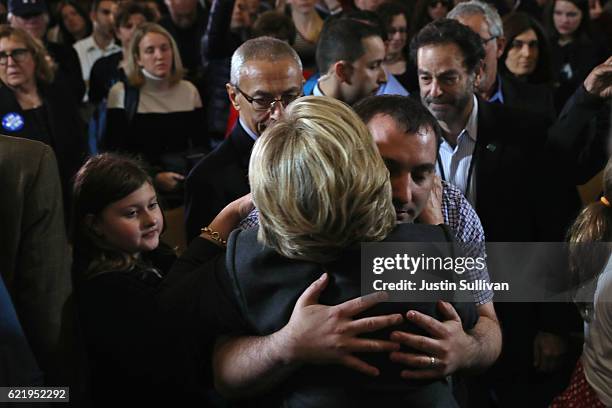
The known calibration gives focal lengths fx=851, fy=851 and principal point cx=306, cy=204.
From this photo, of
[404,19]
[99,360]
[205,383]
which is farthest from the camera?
[404,19]

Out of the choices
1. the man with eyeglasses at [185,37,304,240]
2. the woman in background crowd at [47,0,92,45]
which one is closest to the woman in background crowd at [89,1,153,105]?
the woman in background crowd at [47,0,92,45]

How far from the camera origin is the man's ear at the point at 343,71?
3713mm

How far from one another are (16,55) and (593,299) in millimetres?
3318

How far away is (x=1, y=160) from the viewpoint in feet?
6.02

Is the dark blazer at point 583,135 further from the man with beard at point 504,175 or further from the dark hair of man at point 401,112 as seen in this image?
the dark hair of man at point 401,112

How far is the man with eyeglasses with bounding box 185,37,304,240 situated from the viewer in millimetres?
2666

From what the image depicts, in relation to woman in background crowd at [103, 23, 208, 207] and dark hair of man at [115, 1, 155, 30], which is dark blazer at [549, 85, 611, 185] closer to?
woman in background crowd at [103, 23, 208, 207]

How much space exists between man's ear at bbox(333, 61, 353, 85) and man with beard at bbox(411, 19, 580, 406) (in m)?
0.74

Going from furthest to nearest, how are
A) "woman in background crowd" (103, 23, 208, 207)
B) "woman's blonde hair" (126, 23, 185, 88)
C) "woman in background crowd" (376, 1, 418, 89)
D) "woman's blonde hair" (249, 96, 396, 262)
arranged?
"woman in background crowd" (376, 1, 418, 89) < "woman's blonde hair" (126, 23, 185, 88) < "woman in background crowd" (103, 23, 208, 207) < "woman's blonde hair" (249, 96, 396, 262)

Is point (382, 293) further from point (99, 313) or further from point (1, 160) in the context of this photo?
point (1, 160)

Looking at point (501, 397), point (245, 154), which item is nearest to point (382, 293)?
point (245, 154)

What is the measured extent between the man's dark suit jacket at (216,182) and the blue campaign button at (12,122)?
6.53 ft

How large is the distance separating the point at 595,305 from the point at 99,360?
4.10 feet

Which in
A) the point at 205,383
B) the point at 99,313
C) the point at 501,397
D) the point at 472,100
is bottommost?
the point at 501,397
